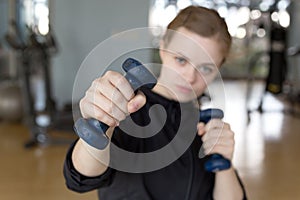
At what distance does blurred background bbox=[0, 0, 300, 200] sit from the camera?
2.86 meters

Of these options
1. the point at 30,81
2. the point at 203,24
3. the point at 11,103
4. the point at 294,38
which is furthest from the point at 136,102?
the point at 294,38

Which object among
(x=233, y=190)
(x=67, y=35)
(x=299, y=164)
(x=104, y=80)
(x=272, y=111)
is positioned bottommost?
(x=272, y=111)

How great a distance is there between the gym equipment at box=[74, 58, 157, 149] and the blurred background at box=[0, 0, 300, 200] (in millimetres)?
1509

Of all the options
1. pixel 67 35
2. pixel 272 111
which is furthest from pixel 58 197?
pixel 272 111

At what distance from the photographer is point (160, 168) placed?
2.09 ft

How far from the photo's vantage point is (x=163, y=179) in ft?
2.46

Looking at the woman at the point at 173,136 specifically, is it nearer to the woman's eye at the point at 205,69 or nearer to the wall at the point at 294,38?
the woman's eye at the point at 205,69

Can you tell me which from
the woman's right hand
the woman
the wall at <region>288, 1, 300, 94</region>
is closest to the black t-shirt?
the woman

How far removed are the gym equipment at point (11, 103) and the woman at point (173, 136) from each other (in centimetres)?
361

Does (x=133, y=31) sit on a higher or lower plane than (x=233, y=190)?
higher

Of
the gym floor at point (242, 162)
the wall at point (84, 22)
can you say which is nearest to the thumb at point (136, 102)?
the gym floor at point (242, 162)

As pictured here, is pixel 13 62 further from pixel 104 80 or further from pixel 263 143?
pixel 104 80

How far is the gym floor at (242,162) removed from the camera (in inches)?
103

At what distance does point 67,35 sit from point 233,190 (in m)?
4.34
